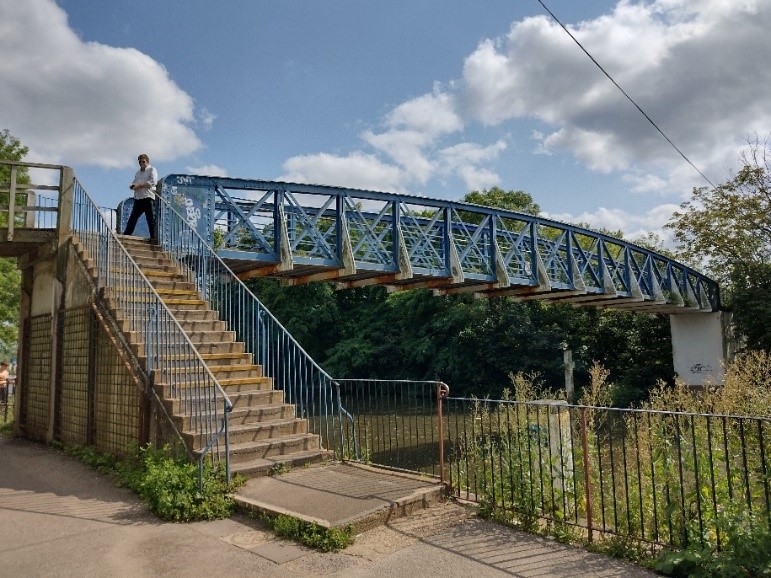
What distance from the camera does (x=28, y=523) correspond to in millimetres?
6301

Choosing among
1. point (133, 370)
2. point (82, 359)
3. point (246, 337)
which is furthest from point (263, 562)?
point (82, 359)

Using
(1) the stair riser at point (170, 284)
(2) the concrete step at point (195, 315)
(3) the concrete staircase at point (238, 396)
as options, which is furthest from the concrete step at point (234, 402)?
(1) the stair riser at point (170, 284)

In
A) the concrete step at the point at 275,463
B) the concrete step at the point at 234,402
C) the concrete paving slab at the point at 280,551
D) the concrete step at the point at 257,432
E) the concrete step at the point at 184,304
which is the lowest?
the concrete paving slab at the point at 280,551

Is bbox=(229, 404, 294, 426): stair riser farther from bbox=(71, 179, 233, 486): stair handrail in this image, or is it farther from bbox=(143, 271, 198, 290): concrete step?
bbox=(143, 271, 198, 290): concrete step

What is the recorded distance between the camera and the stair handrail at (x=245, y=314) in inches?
358

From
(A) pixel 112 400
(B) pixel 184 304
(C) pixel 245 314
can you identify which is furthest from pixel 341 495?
(B) pixel 184 304

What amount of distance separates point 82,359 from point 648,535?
8.85 metres

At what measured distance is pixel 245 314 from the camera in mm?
9891

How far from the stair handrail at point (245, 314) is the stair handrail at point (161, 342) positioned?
1252 millimetres

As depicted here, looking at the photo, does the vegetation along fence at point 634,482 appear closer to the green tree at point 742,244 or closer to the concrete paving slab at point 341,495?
the concrete paving slab at point 341,495

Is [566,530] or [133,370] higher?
[133,370]

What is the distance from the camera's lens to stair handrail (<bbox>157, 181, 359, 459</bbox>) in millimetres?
9102

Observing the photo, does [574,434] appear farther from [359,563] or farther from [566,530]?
[359,563]

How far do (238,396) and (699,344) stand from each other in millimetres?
26201
